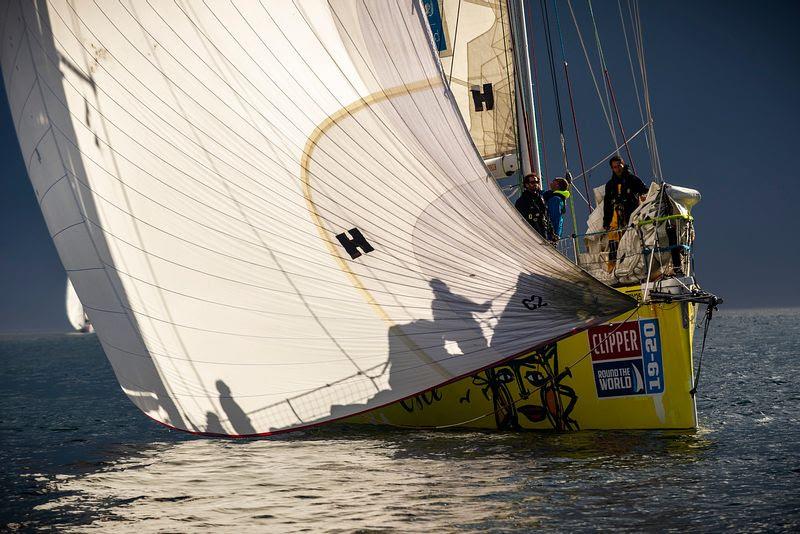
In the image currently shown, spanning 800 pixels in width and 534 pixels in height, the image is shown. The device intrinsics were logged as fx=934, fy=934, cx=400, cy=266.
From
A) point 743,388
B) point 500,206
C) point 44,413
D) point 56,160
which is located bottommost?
point 743,388

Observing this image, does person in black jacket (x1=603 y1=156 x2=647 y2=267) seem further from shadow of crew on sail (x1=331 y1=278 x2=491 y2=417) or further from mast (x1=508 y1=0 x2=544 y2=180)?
shadow of crew on sail (x1=331 y1=278 x2=491 y2=417)

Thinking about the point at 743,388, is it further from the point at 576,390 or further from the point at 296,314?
the point at 296,314

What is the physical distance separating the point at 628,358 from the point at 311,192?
4.53 m

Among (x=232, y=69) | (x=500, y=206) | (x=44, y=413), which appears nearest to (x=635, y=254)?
(x=500, y=206)

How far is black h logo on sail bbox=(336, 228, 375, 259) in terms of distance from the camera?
9828mm

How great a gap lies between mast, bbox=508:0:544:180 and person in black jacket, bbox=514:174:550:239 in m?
2.61

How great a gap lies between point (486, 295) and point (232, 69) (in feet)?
11.7

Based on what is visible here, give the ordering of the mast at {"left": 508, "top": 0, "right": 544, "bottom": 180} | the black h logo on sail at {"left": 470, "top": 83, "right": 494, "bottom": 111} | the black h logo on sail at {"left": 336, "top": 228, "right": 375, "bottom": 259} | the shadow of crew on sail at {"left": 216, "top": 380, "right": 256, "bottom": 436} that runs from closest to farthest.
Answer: the black h logo on sail at {"left": 336, "top": 228, "right": 375, "bottom": 259} < the shadow of crew on sail at {"left": 216, "top": 380, "right": 256, "bottom": 436} < the mast at {"left": 508, "top": 0, "right": 544, "bottom": 180} < the black h logo on sail at {"left": 470, "top": 83, "right": 494, "bottom": 111}

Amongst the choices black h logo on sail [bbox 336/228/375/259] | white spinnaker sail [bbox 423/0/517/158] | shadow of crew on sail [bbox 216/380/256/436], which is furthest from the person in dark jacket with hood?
shadow of crew on sail [bbox 216/380/256/436]

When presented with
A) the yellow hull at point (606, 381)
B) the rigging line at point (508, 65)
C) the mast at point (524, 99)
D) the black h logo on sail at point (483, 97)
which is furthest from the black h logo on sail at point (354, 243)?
the black h logo on sail at point (483, 97)

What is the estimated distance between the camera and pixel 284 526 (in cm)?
786

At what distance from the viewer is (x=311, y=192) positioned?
9828 mm

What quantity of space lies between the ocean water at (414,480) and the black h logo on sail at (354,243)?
2386 mm

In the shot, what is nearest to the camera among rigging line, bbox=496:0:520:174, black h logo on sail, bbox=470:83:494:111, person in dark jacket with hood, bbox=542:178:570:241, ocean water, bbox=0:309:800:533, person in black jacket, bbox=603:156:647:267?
ocean water, bbox=0:309:800:533
